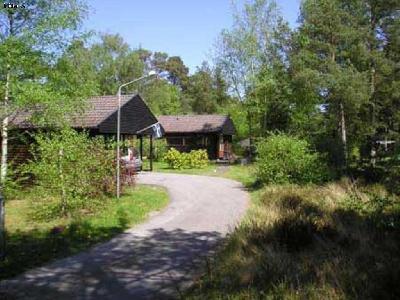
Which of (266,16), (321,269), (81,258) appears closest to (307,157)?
(81,258)

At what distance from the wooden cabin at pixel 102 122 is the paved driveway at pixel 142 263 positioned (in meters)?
9.46

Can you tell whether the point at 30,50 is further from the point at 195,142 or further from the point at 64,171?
the point at 195,142

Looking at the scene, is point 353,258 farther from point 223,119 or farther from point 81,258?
point 223,119

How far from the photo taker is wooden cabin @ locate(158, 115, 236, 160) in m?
48.9

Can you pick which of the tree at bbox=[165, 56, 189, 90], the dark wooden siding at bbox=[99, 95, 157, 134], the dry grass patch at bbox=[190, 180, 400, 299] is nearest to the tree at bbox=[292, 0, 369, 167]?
the dark wooden siding at bbox=[99, 95, 157, 134]

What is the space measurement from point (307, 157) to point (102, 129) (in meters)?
11.5

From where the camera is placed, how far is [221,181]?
2795cm

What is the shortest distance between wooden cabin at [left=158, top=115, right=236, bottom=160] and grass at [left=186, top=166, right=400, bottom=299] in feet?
118

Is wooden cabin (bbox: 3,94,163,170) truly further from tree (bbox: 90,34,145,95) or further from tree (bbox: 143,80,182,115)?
tree (bbox: 143,80,182,115)

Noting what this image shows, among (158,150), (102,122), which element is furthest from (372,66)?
(102,122)

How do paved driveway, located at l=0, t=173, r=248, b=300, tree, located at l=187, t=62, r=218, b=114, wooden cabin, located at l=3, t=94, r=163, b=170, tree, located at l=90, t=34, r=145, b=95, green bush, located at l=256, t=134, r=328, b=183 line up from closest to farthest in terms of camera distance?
paved driveway, located at l=0, t=173, r=248, b=300, green bush, located at l=256, t=134, r=328, b=183, wooden cabin, located at l=3, t=94, r=163, b=170, tree, located at l=90, t=34, r=145, b=95, tree, located at l=187, t=62, r=218, b=114

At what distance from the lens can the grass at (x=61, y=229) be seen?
1116 cm

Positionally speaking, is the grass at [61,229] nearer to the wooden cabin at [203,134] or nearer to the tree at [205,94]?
the wooden cabin at [203,134]

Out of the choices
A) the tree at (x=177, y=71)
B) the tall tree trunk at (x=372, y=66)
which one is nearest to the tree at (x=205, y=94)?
the tree at (x=177, y=71)
